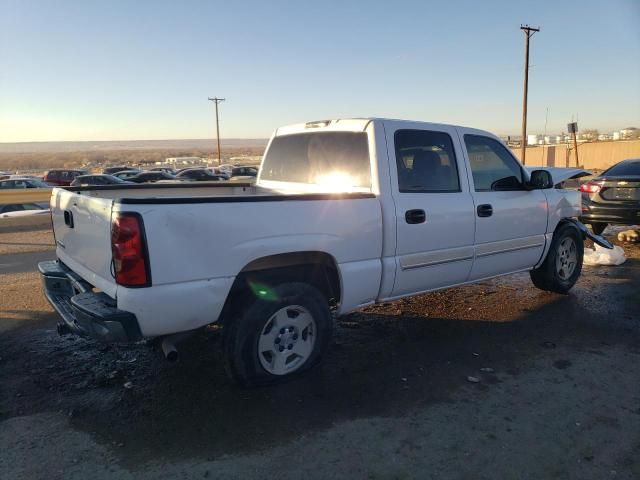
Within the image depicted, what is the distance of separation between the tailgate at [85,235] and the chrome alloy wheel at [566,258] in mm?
4879

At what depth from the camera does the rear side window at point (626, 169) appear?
919 cm

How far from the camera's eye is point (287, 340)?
12.1ft

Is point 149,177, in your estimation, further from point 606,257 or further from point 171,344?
point 171,344

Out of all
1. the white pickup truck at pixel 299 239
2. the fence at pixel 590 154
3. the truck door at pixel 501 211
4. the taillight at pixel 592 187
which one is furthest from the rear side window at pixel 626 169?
the fence at pixel 590 154

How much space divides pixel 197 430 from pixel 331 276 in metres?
1.50

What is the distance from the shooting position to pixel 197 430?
3.07 m

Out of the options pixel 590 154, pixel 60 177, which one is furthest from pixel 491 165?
pixel 590 154

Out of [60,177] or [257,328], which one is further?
[60,177]

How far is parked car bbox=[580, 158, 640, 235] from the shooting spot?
874cm

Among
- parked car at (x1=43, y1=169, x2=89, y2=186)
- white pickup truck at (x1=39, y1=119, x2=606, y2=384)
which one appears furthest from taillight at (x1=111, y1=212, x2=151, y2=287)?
parked car at (x1=43, y1=169, x2=89, y2=186)

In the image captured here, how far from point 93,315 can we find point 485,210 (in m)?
3.44

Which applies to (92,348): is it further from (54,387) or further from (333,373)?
(333,373)

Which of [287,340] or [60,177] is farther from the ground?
[60,177]

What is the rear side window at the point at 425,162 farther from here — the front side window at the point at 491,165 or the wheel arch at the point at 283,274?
the wheel arch at the point at 283,274
